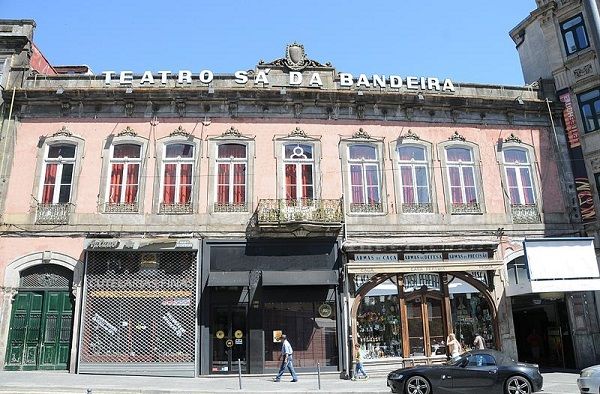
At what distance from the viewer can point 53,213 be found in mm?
16484

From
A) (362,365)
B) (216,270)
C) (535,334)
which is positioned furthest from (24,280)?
(535,334)

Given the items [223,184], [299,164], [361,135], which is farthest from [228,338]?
[361,135]

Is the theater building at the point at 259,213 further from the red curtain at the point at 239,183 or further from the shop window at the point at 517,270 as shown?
the shop window at the point at 517,270

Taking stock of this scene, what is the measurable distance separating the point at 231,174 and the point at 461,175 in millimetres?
8901

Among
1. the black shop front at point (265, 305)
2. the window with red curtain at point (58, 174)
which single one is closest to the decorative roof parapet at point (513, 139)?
Result: the black shop front at point (265, 305)

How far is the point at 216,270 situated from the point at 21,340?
6793 millimetres

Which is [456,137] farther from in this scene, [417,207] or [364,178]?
[364,178]

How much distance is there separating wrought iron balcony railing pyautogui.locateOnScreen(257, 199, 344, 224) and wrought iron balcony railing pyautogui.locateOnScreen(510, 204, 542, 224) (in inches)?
268

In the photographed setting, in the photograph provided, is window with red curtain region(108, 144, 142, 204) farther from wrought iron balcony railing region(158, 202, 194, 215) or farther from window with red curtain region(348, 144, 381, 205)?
window with red curtain region(348, 144, 381, 205)

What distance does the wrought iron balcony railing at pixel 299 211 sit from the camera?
53.1ft

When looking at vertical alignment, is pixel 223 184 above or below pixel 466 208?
above

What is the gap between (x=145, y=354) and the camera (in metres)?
15.5

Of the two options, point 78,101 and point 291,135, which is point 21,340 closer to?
point 78,101

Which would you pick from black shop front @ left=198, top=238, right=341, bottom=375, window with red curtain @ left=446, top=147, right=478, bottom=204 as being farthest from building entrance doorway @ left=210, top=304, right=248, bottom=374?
window with red curtain @ left=446, top=147, right=478, bottom=204
